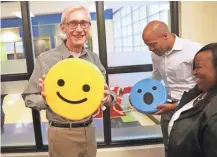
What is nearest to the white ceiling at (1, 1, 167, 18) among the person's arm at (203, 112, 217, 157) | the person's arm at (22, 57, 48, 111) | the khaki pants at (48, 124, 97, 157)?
the person's arm at (22, 57, 48, 111)

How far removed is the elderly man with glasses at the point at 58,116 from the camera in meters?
1.26

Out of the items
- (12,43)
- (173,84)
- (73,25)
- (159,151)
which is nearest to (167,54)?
(173,84)

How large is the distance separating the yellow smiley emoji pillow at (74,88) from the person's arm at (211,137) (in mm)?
502

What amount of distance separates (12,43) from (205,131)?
2015mm

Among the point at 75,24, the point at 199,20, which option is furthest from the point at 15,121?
the point at 199,20

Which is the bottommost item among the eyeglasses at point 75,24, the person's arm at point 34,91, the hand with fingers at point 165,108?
the hand with fingers at point 165,108

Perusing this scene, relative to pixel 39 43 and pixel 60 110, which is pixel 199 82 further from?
pixel 39 43

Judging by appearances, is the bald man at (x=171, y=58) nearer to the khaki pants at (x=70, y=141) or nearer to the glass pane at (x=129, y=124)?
the khaki pants at (x=70, y=141)

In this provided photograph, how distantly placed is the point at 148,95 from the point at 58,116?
2.05ft

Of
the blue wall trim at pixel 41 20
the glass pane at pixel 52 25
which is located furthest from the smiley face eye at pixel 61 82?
the blue wall trim at pixel 41 20

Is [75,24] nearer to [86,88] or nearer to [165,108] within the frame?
[86,88]

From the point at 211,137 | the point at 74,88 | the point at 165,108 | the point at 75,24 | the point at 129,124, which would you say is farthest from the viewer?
the point at 129,124

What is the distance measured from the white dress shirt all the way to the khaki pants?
0.66 meters

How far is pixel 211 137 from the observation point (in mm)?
715
